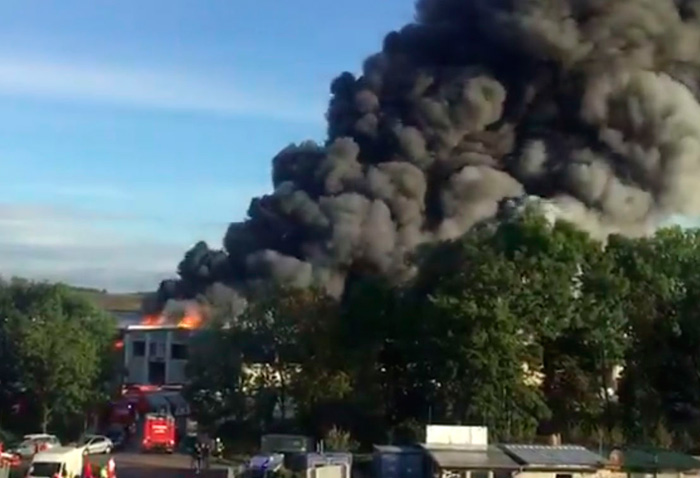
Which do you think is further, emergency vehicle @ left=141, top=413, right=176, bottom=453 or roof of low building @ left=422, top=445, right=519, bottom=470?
emergency vehicle @ left=141, top=413, right=176, bottom=453

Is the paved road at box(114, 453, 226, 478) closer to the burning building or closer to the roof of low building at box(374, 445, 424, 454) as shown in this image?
the roof of low building at box(374, 445, 424, 454)

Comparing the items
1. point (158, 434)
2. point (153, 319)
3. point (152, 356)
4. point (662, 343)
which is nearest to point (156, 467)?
point (158, 434)

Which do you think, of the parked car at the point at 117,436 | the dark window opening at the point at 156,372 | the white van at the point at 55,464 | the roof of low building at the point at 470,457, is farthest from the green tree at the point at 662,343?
the dark window opening at the point at 156,372

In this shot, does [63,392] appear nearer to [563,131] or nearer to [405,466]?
[405,466]

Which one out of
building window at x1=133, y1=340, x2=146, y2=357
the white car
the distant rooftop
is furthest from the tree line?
the distant rooftop

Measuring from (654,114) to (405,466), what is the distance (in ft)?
104

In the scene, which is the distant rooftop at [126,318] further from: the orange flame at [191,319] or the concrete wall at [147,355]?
the orange flame at [191,319]

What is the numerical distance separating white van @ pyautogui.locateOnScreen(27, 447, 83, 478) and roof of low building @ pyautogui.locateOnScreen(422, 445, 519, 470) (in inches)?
329

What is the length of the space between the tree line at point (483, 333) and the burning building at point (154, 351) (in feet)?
68.7

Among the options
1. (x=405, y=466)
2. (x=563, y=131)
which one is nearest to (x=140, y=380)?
(x=563, y=131)

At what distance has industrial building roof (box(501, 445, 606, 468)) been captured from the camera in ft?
103

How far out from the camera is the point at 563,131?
6294 centimetres

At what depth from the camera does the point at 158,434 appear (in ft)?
157

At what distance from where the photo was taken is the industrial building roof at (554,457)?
31406 mm
